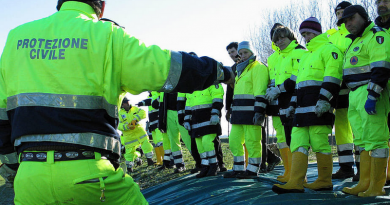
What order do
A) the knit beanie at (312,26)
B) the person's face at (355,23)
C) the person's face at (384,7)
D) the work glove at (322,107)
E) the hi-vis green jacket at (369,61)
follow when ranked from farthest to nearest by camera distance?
the knit beanie at (312,26), the person's face at (384,7), the work glove at (322,107), the person's face at (355,23), the hi-vis green jacket at (369,61)

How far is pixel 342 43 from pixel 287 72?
3.25ft

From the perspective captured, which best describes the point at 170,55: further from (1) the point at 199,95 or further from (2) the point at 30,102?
(1) the point at 199,95

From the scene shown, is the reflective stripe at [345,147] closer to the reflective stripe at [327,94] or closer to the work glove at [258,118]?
the reflective stripe at [327,94]

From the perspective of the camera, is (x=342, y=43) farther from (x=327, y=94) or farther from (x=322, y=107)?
(x=322, y=107)

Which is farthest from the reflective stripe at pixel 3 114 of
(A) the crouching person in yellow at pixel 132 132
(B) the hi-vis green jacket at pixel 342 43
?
(A) the crouching person in yellow at pixel 132 132

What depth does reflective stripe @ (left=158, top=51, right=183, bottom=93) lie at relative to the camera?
2238 mm

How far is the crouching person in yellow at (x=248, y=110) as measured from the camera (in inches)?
231

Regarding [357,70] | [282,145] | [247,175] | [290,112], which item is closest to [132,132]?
[247,175]

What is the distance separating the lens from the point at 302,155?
14.5 ft

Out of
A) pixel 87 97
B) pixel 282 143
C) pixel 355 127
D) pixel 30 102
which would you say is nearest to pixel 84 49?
pixel 87 97

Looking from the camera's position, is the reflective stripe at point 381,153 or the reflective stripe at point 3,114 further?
the reflective stripe at point 381,153

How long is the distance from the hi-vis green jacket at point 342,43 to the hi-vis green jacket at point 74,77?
3050 millimetres

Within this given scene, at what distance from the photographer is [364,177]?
3.96 metres

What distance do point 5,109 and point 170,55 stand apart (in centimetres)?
107
